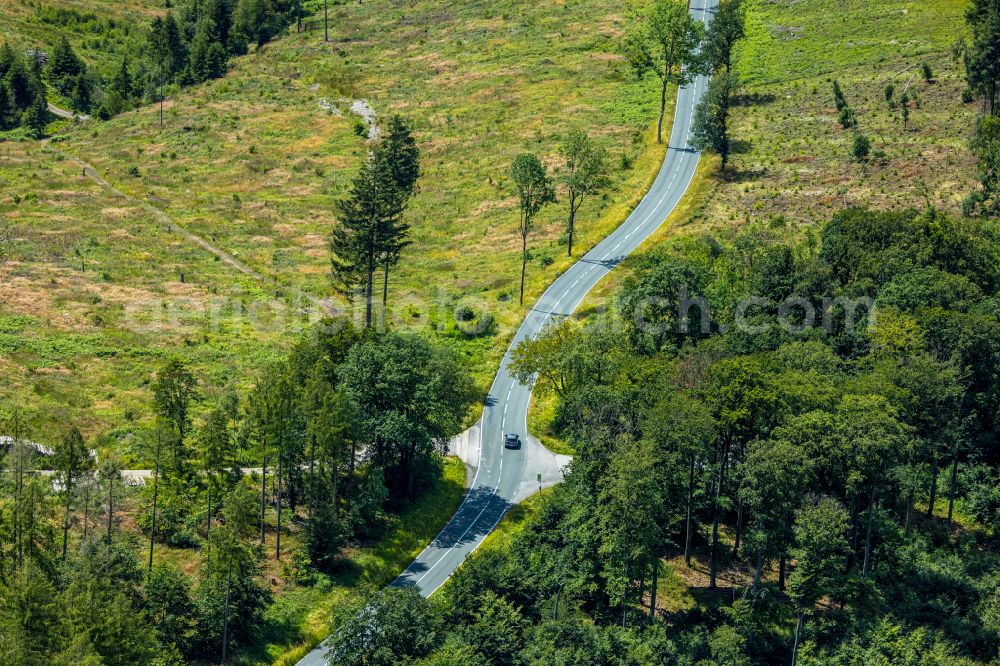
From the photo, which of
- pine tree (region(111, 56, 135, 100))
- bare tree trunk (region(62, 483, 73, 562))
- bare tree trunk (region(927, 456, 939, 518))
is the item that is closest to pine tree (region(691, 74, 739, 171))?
bare tree trunk (region(927, 456, 939, 518))

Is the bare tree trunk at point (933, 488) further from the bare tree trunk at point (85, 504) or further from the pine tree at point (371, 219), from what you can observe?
the bare tree trunk at point (85, 504)

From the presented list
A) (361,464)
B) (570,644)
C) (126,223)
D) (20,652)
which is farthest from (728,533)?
(126,223)

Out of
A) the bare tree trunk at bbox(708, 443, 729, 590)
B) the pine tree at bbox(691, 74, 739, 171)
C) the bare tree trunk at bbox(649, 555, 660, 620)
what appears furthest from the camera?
the pine tree at bbox(691, 74, 739, 171)

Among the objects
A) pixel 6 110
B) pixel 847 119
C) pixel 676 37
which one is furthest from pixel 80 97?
pixel 847 119

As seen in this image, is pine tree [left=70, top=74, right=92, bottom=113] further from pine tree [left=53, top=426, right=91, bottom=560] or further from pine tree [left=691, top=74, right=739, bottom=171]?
pine tree [left=53, top=426, right=91, bottom=560]

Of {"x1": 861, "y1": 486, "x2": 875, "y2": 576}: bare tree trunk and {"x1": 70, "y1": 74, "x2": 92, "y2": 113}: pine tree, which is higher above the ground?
{"x1": 70, "y1": 74, "x2": 92, "y2": 113}: pine tree

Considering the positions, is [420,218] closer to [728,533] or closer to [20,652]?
[728,533]

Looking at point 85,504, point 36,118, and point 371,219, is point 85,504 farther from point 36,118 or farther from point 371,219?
point 36,118
